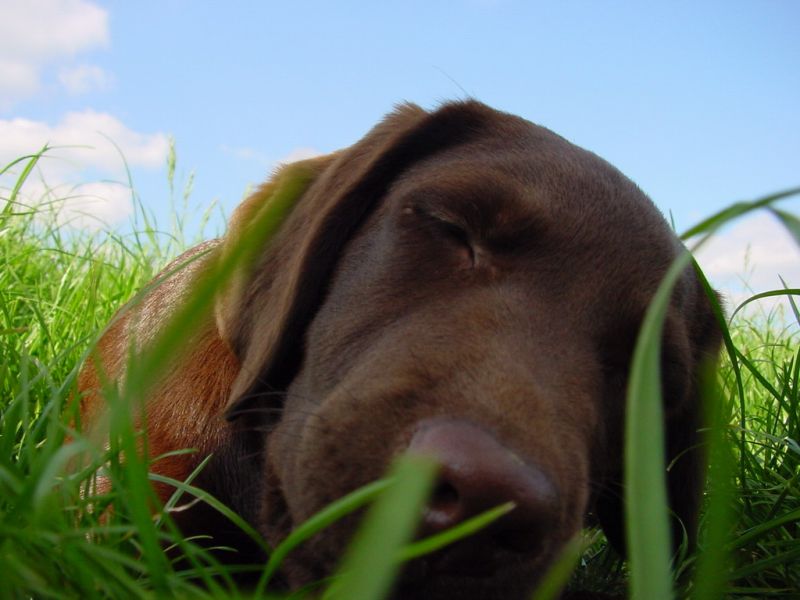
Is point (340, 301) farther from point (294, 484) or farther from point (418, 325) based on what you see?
point (294, 484)

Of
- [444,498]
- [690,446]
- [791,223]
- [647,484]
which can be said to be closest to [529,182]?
[690,446]

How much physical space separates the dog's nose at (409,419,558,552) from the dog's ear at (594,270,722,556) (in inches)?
51.3

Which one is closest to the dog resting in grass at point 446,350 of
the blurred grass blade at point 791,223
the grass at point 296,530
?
the grass at point 296,530

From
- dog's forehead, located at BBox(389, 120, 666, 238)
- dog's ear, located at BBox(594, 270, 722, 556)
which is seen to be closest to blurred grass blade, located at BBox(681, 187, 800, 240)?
dog's forehead, located at BBox(389, 120, 666, 238)

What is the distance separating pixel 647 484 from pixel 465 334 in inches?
40.4

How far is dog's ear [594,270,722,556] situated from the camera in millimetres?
2680

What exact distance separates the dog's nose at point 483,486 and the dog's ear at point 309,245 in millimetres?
846

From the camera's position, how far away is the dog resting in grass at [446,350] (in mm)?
1489

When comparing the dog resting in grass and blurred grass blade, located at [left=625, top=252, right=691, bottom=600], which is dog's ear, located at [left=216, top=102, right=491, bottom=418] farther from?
blurred grass blade, located at [left=625, top=252, right=691, bottom=600]

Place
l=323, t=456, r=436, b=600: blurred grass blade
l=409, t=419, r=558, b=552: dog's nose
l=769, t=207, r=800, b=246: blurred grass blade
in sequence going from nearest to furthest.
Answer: l=323, t=456, r=436, b=600: blurred grass blade, l=769, t=207, r=800, b=246: blurred grass blade, l=409, t=419, r=558, b=552: dog's nose

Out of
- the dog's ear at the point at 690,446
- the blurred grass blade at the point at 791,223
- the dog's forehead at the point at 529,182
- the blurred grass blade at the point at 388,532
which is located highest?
the dog's forehead at the point at 529,182

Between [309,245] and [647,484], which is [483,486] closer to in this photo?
[647,484]

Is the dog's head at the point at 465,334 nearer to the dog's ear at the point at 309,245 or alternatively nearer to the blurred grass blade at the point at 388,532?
the dog's ear at the point at 309,245

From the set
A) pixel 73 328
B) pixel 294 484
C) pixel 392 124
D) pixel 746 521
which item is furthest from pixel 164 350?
pixel 73 328
